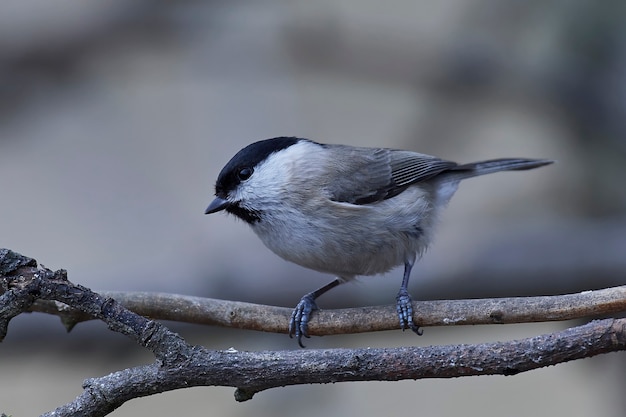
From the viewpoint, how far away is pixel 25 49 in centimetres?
494

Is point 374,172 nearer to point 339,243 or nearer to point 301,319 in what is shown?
point 339,243

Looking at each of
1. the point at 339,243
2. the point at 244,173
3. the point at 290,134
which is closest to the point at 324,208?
the point at 339,243

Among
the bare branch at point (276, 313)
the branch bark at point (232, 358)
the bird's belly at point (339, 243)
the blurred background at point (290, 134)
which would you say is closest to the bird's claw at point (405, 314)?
the bare branch at point (276, 313)

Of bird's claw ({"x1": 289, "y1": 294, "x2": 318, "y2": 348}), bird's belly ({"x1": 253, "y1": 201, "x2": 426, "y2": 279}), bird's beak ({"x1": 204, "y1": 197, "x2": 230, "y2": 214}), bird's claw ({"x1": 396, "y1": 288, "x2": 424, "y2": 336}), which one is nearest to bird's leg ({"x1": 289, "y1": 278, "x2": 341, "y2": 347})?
bird's claw ({"x1": 289, "y1": 294, "x2": 318, "y2": 348})

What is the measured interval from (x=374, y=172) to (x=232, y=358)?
1490 millimetres

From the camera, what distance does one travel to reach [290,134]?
506cm

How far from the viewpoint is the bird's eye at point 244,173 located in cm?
276

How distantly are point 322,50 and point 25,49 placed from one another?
6.42 ft

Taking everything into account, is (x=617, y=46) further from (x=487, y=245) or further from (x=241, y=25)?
(x=241, y=25)

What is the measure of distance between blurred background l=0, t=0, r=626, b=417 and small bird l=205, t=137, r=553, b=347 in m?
0.79

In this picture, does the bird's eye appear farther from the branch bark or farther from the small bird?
the branch bark

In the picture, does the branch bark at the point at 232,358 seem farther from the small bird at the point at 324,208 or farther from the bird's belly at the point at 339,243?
the bird's belly at the point at 339,243

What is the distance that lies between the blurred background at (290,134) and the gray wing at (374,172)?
2.41 feet

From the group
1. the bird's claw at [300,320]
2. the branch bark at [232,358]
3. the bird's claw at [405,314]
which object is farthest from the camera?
the bird's claw at [300,320]
